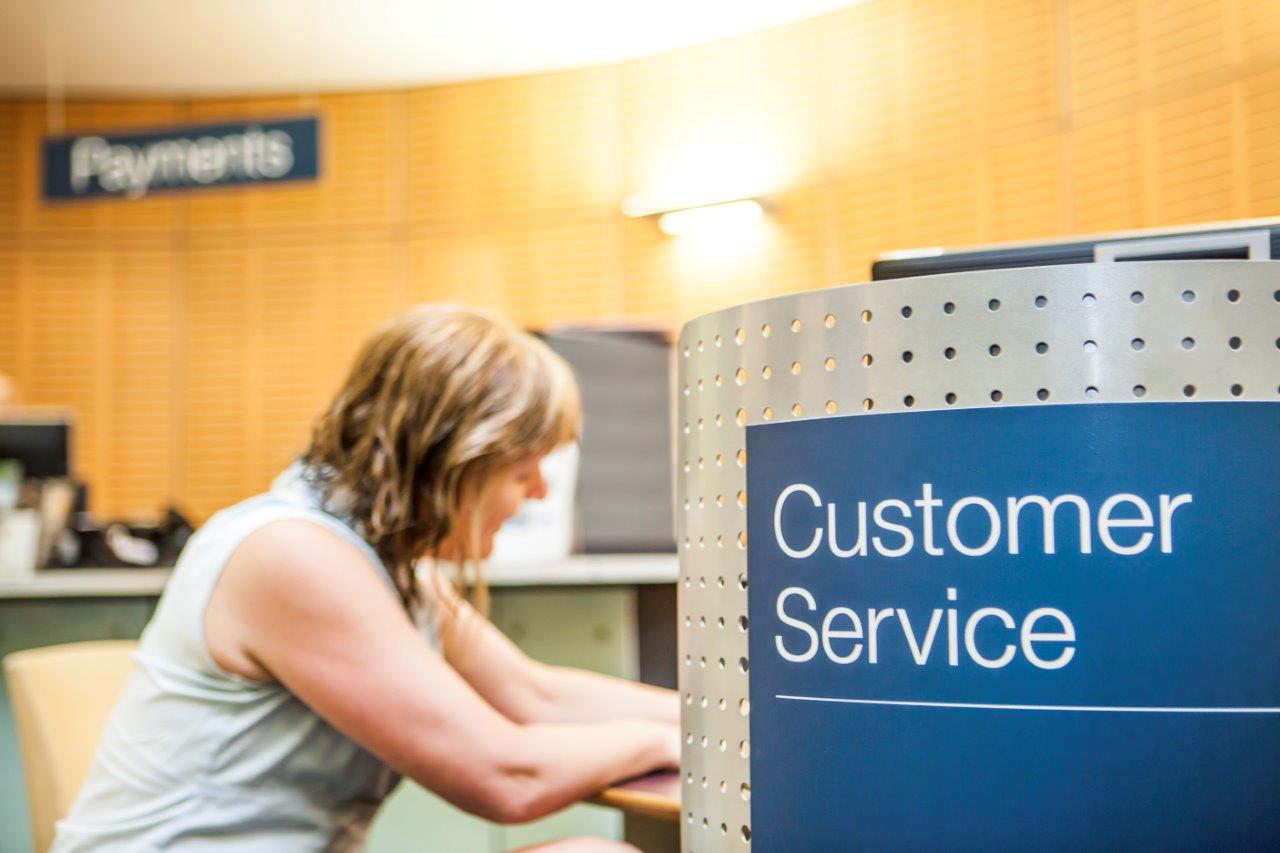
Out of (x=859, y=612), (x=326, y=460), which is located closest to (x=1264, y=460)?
(x=859, y=612)

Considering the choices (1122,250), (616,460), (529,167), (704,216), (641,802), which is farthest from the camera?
(529,167)

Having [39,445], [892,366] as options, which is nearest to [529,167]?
[39,445]

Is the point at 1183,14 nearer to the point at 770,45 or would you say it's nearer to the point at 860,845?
the point at 770,45

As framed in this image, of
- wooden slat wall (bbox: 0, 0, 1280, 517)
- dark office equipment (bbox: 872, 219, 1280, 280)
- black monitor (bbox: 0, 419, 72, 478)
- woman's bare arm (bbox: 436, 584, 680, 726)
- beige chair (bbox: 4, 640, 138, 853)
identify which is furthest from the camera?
wooden slat wall (bbox: 0, 0, 1280, 517)

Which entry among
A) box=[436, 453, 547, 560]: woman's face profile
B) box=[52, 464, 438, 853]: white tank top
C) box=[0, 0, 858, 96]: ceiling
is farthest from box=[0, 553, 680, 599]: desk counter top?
box=[0, 0, 858, 96]: ceiling

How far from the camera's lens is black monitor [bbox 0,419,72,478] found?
4.14 m

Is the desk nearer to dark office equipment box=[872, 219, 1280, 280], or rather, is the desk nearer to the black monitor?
dark office equipment box=[872, 219, 1280, 280]

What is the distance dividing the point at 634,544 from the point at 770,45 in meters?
3.50

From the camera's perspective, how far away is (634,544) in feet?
10.0

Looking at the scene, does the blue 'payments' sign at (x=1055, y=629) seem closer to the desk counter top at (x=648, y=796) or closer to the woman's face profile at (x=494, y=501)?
the desk counter top at (x=648, y=796)

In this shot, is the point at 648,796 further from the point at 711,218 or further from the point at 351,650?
the point at 711,218

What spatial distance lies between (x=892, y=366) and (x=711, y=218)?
505 cm

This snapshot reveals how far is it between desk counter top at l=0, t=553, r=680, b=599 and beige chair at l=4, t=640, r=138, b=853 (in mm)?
902

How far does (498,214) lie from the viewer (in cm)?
643
